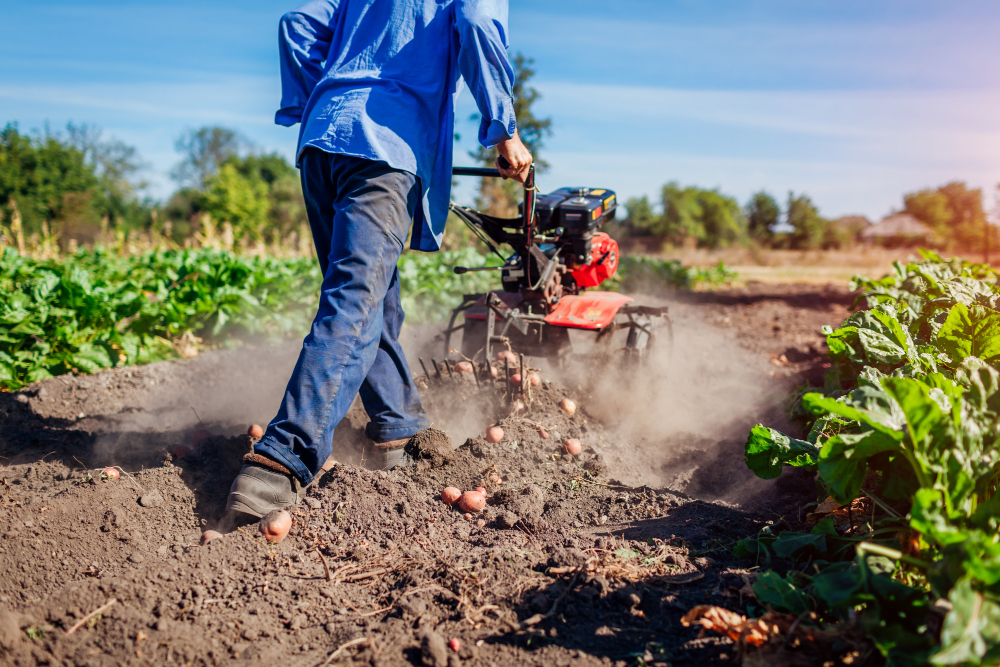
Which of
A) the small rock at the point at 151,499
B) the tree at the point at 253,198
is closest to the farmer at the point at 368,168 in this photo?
the small rock at the point at 151,499

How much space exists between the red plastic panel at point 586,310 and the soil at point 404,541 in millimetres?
390

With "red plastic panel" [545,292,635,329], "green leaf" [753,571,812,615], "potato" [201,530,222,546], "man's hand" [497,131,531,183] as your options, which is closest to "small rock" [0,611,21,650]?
"potato" [201,530,222,546]

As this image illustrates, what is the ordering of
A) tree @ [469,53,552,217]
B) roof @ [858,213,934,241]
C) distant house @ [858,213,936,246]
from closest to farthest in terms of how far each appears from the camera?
tree @ [469,53,552,217] → distant house @ [858,213,936,246] → roof @ [858,213,934,241]

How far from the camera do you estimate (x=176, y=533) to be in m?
2.19

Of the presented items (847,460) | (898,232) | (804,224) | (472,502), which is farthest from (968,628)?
(898,232)

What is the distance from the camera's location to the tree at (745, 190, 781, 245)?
46.0m

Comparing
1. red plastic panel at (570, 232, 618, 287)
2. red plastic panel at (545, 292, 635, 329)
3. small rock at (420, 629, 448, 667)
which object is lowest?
small rock at (420, 629, 448, 667)

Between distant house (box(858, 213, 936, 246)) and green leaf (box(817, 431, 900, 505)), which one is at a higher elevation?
distant house (box(858, 213, 936, 246))

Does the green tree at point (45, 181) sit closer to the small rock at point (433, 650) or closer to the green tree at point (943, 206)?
the small rock at point (433, 650)

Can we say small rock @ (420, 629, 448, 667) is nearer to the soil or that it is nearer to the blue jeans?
the soil

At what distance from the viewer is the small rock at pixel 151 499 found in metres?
2.28

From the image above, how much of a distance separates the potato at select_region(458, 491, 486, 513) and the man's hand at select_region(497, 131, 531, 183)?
135 centimetres

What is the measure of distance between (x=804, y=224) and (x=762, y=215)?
10.3ft

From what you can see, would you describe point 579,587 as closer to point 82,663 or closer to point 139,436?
point 82,663
